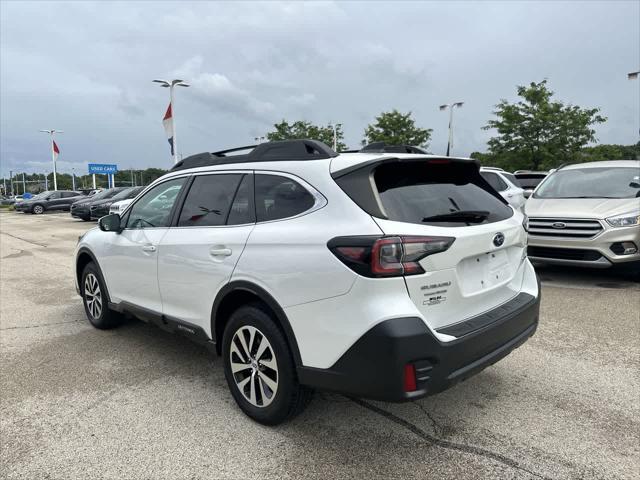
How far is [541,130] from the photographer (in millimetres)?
26422

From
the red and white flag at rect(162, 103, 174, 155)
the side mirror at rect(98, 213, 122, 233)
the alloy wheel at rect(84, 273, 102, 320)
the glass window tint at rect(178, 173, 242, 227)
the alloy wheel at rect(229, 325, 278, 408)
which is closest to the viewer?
the alloy wheel at rect(229, 325, 278, 408)

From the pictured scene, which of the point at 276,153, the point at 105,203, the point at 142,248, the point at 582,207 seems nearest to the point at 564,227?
the point at 582,207

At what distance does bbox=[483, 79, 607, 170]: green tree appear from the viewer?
2597cm

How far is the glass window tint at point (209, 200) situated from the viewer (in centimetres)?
331

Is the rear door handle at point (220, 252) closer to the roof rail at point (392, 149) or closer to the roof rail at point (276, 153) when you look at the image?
the roof rail at point (276, 153)

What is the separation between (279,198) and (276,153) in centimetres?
38

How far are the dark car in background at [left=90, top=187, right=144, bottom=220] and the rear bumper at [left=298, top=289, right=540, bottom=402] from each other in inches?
781

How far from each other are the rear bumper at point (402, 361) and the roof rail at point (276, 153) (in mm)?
1145

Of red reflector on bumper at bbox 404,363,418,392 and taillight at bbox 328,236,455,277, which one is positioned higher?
taillight at bbox 328,236,455,277

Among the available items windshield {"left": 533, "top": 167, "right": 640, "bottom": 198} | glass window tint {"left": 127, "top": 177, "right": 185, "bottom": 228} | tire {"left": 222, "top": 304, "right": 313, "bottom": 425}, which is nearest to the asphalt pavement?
tire {"left": 222, "top": 304, "right": 313, "bottom": 425}

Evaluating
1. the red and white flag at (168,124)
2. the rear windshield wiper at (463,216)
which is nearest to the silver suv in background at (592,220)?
the rear windshield wiper at (463,216)

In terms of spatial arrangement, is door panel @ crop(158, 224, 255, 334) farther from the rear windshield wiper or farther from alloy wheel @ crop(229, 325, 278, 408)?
the rear windshield wiper

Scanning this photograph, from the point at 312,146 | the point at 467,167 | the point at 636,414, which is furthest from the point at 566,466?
the point at 312,146

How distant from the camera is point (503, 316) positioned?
283cm
